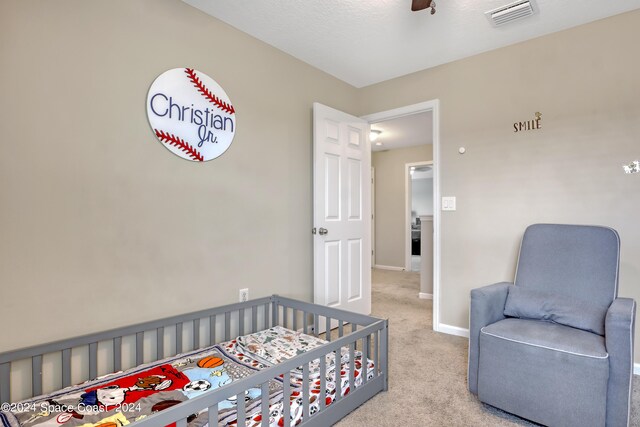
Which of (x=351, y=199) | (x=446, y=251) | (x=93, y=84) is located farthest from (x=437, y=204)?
(x=93, y=84)

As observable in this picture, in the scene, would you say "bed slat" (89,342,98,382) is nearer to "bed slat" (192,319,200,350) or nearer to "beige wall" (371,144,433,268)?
"bed slat" (192,319,200,350)

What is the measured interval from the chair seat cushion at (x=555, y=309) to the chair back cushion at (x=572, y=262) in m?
0.06

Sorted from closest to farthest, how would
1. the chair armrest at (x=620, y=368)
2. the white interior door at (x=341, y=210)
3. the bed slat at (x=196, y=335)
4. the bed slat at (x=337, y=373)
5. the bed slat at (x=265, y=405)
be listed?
1. the bed slat at (x=265, y=405)
2. the chair armrest at (x=620, y=368)
3. the bed slat at (x=337, y=373)
4. the bed slat at (x=196, y=335)
5. the white interior door at (x=341, y=210)

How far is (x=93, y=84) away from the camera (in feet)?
5.68

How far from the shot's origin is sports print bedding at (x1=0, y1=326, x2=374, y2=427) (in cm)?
132

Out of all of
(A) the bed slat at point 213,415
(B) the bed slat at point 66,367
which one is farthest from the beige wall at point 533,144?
(B) the bed slat at point 66,367

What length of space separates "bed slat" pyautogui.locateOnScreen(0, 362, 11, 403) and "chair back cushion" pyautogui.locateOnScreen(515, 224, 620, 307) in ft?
8.97

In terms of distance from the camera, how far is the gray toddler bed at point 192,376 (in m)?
1.32

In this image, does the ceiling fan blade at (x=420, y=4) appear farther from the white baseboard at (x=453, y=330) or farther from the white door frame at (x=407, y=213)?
the white door frame at (x=407, y=213)

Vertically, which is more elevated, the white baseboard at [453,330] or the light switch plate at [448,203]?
the light switch plate at [448,203]

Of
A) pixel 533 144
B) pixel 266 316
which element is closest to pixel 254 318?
pixel 266 316

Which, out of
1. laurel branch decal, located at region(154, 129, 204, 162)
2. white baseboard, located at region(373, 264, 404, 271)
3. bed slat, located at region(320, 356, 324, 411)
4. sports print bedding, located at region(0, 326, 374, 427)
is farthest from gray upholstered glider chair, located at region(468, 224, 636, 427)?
white baseboard, located at region(373, 264, 404, 271)

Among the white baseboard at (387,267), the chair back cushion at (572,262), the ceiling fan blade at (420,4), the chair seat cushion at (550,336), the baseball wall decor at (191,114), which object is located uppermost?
the ceiling fan blade at (420,4)

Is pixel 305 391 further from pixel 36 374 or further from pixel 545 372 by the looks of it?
pixel 36 374
